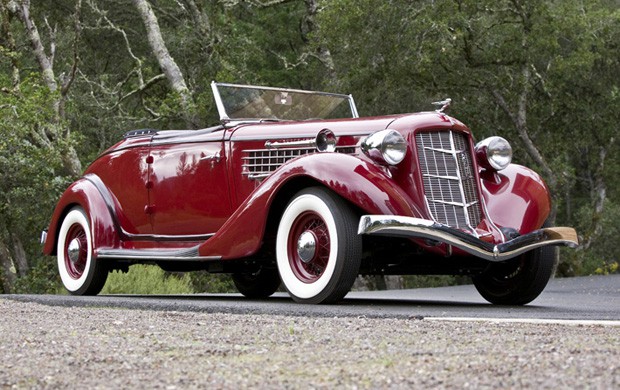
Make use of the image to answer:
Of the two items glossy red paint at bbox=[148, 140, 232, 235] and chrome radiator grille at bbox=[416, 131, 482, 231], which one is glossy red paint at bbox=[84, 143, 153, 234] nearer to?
glossy red paint at bbox=[148, 140, 232, 235]

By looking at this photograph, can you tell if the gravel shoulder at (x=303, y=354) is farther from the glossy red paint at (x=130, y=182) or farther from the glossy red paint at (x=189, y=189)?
the glossy red paint at (x=130, y=182)

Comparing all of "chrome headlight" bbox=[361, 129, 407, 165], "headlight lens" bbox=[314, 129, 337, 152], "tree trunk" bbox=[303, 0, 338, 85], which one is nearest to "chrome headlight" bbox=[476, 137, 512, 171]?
"chrome headlight" bbox=[361, 129, 407, 165]

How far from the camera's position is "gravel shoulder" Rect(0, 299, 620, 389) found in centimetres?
366

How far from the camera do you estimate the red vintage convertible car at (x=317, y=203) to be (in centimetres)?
716

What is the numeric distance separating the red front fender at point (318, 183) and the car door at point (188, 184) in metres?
0.53

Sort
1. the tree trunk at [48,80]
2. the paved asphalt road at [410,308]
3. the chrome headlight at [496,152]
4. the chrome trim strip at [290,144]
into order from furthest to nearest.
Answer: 1. the tree trunk at [48,80]
2. the chrome headlight at [496,152]
3. the chrome trim strip at [290,144]
4. the paved asphalt road at [410,308]


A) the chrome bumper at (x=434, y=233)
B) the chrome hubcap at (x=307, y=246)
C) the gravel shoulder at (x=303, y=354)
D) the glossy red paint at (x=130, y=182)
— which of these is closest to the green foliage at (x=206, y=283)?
the glossy red paint at (x=130, y=182)

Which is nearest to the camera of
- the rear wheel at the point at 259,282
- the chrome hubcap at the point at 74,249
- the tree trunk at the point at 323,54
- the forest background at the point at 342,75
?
Answer: the chrome hubcap at the point at 74,249

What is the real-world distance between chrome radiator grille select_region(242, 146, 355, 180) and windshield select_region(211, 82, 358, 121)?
696 millimetres

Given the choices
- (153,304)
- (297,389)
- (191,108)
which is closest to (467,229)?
(153,304)

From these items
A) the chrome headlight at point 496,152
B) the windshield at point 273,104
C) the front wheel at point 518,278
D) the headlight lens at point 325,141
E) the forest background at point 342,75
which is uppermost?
the forest background at point 342,75

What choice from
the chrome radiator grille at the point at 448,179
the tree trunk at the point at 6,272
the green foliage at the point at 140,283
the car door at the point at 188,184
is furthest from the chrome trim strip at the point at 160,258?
the tree trunk at the point at 6,272

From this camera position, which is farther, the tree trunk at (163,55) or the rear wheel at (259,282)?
the tree trunk at (163,55)

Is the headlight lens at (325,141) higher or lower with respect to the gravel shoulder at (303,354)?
higher
